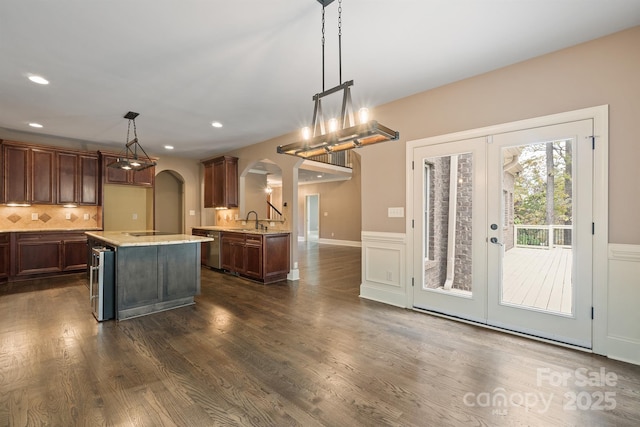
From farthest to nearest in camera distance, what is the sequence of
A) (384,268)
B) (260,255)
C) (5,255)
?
(260,255) < (5,255) < (384,268)

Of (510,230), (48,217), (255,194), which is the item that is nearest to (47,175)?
(48,217)

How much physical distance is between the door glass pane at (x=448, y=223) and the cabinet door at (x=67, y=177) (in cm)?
638

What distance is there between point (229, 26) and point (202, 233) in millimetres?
5074

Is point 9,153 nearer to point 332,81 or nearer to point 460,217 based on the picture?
point 332,81

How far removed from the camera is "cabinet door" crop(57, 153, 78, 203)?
5.65 metres

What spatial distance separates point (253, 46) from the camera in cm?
267

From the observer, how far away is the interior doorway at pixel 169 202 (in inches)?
307

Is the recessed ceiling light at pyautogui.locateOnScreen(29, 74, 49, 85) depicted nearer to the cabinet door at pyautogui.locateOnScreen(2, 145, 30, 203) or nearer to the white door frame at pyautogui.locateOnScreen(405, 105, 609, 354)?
the cabinet door at pyautogui.locateOnScreen(2, 145, 30, 203)

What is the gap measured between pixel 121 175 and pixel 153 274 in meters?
3.71

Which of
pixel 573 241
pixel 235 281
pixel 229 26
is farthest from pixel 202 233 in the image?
pixel 573 241

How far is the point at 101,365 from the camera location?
93.5 inches

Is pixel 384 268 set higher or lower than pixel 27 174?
lower

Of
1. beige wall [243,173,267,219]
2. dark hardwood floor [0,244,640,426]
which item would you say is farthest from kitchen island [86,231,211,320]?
beige wall [243,173,267,219]

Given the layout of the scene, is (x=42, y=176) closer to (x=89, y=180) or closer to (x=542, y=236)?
(x=89, y=180)
